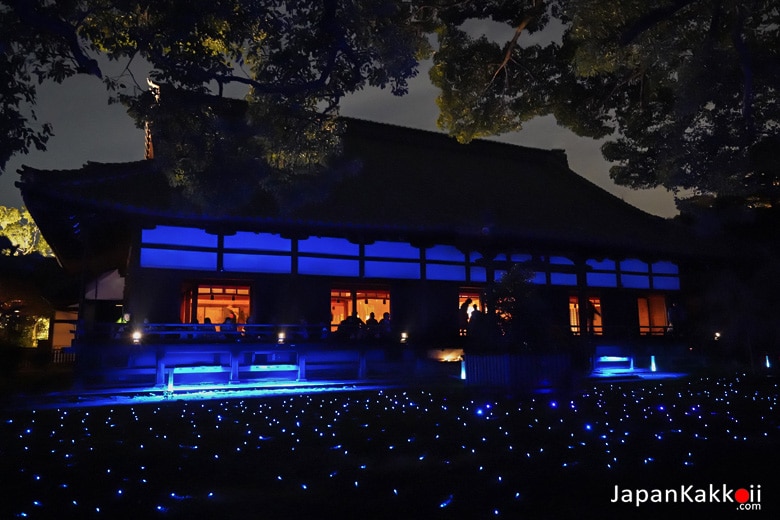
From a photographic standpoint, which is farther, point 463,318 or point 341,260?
point 463,318

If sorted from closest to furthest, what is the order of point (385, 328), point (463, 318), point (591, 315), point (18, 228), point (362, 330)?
point (362, 330), point (385, 328), point (463, 318), point (591, 315), point (18, 228)

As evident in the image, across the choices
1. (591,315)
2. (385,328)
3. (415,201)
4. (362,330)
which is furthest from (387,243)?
(591,315)

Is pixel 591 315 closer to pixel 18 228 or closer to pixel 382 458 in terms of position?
pixel 382 458

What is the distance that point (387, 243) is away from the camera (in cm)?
1780

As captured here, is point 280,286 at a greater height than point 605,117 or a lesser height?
lesser

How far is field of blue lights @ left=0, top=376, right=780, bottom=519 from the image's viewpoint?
4.14 meters

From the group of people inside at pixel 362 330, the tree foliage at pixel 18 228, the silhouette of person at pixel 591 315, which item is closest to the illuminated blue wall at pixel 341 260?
the silhouette of person at pixel 591 315

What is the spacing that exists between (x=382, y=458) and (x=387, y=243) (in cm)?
1238

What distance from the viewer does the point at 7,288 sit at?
2511 cm

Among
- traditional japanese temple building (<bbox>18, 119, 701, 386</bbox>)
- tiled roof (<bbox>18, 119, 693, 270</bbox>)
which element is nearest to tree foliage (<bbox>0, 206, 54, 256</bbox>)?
traditional japanese temple building (<bbox>18, 119, 701, 386</bbox>)

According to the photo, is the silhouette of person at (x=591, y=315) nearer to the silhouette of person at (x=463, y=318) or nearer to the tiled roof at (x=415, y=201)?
the tiled roof at (x=415, y=201)

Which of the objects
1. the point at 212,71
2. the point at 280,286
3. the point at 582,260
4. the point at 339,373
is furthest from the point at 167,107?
the point at 582,260

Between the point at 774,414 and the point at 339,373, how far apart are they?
1056 cm

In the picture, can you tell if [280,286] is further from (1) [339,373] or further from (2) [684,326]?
(2) [684,326]
